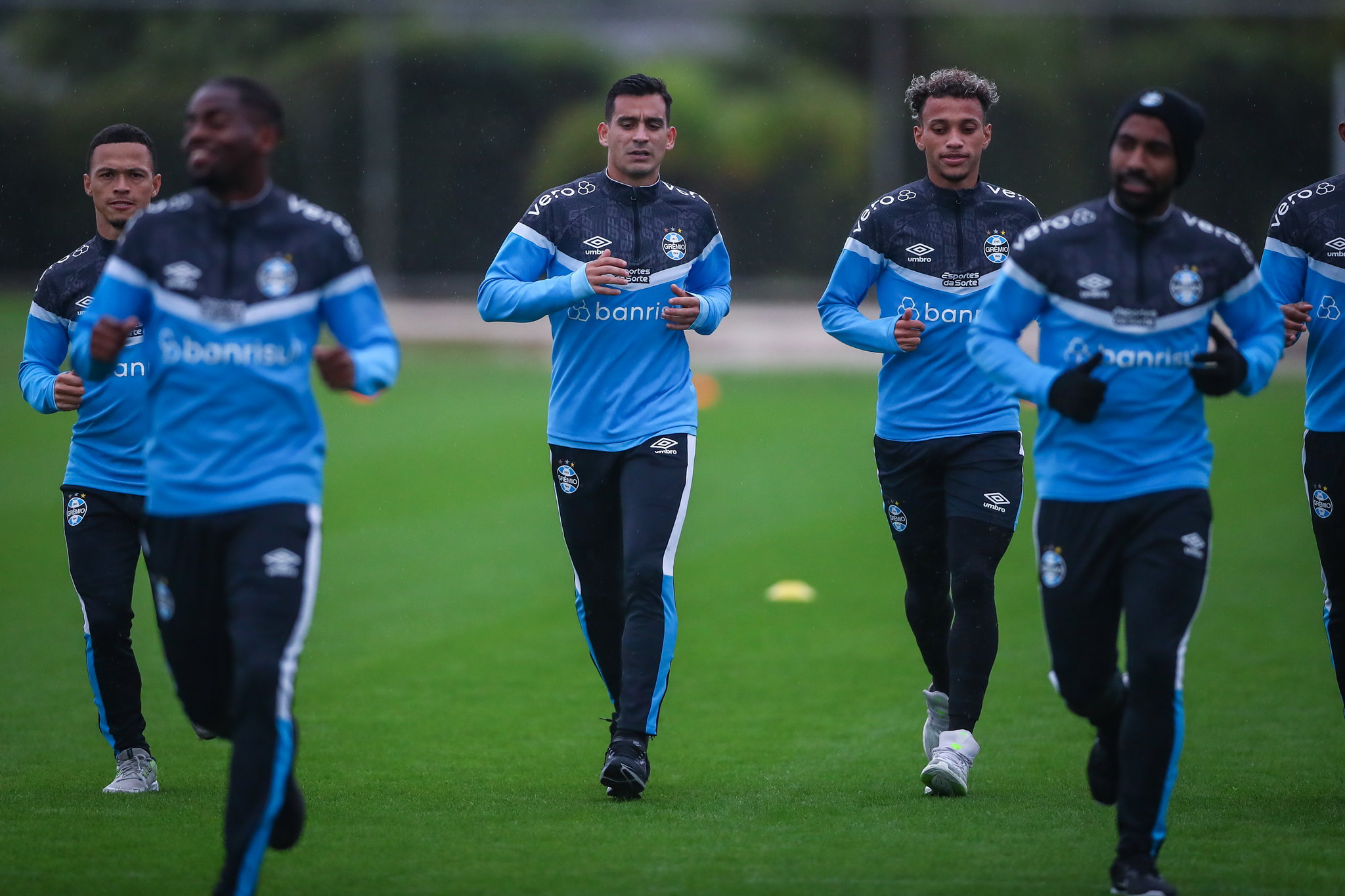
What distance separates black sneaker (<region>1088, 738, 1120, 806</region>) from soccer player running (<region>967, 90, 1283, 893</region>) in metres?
0.30

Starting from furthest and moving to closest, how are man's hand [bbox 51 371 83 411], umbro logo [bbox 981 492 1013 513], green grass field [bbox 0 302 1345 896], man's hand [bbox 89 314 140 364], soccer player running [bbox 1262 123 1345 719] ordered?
umbro logo [bbox 981 492 1013 513], soccer player running [bbox 1262 123 1345 719], man's hand [bbox 51 371 83 411], green grass field [bbox 0 302 1345 896], man's hand [bbox 89 314 140 364]

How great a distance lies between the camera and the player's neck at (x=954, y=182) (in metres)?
6.64

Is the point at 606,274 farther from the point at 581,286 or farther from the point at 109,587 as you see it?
the point at 109,587

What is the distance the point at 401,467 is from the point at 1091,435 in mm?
11970

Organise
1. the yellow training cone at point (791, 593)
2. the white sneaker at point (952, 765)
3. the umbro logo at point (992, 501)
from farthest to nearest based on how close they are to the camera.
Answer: the yellow training cone at point (791, 593), the umbro logo at point (992, 501), the white sneaker at point (952, 765)

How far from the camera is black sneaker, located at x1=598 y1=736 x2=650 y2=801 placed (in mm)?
6047

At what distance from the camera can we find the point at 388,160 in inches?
1014

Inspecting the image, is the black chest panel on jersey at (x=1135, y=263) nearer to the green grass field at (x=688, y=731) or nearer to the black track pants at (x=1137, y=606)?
the black track pants at (x=1137, y=606)

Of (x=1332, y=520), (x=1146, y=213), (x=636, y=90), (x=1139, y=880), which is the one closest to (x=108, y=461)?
(x=636, y=90)

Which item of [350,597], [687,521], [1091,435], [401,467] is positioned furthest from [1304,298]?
[401,467]

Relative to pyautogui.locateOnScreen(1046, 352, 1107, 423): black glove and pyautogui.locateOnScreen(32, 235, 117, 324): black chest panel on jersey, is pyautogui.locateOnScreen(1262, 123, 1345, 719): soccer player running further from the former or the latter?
pyautogui.locateOnScreen(32, 235, 117, 324): black chest panel on jersey

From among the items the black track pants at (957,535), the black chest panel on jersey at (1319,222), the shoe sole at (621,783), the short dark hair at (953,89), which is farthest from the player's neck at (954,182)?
the shoe sole at (621,783)

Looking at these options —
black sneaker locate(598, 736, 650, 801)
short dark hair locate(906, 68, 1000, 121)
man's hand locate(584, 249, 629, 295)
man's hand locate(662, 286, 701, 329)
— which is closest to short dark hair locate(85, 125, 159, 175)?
man's hand locate(584, 249, 629, 295)

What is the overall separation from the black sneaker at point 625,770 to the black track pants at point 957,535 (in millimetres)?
1249
